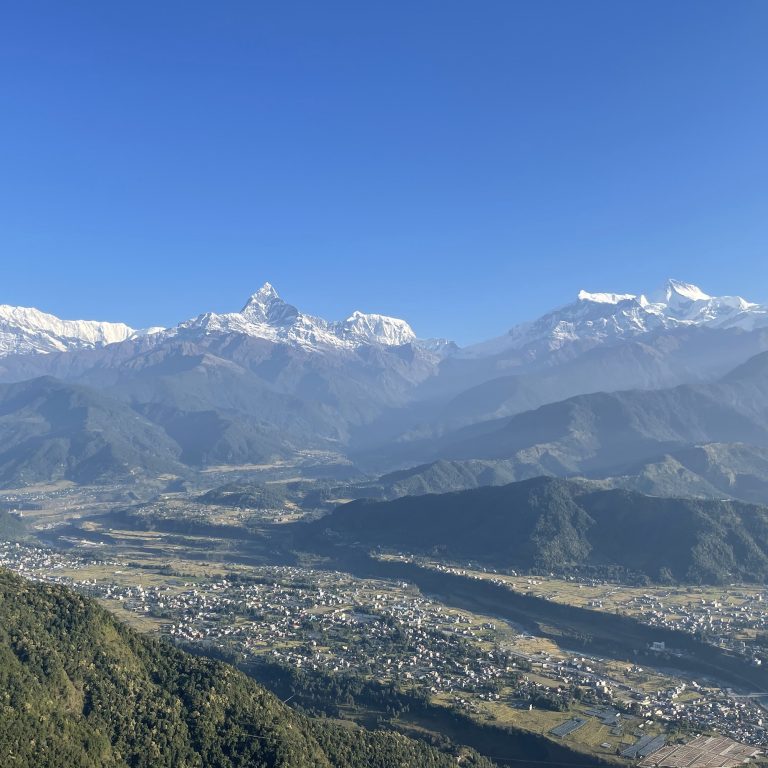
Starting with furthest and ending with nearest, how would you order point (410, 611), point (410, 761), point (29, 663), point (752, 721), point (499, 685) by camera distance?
1. point (410, 611)
2. point (499, 685)
3. point (752, 721)
4. point (410, 761)
5. point (29, 663)

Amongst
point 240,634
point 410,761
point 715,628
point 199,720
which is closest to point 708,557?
point 715,628

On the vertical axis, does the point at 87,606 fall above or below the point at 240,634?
above

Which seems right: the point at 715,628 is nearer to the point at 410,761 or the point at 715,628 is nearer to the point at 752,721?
the point at 752,721

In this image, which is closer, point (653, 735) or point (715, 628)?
point (653, 735)

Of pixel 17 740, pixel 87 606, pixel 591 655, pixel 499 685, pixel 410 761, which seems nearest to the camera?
pixel 17 740

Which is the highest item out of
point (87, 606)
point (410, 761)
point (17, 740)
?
point (87, 606)

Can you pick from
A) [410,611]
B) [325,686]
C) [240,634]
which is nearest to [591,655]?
[410,611]
